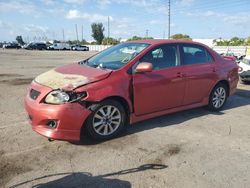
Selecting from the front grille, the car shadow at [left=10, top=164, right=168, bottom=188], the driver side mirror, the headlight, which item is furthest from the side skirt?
the front grille

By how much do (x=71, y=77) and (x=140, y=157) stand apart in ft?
5.30

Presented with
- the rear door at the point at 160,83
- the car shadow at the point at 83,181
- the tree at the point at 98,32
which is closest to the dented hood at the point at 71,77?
the rear door at the point at 160,83

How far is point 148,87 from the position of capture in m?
4.95

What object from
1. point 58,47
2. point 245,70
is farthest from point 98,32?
point 245,70

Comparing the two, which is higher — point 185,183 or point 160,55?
point 160,55

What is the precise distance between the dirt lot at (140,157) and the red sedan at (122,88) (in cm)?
29

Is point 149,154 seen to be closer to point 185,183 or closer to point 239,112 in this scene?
point 185,183

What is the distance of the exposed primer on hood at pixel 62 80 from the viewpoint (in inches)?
168

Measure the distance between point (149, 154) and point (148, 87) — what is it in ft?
4.21

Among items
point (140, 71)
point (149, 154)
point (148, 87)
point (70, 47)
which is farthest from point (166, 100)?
point (70, 47)

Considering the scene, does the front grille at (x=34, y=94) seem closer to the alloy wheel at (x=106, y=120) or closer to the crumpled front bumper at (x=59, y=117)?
the crumpled front bumper at (x=59, y=117)

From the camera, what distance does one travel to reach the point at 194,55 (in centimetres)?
592

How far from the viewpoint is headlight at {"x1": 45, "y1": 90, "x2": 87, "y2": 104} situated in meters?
4.17

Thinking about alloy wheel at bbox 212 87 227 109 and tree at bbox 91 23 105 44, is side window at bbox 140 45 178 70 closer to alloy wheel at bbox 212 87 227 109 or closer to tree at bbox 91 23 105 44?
alloy wheel at bbox 212 87 227 109
